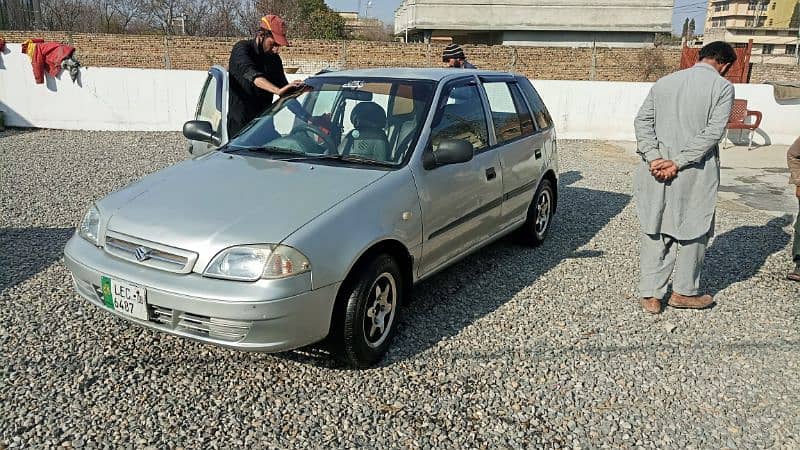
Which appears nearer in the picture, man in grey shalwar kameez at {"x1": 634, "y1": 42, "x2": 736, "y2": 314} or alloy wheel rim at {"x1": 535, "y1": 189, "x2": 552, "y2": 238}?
man in grey shalwar kameez at {"x1": 634, "y1": 42, "x2": 736, "y2": 314}

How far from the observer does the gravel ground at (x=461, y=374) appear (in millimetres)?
3021

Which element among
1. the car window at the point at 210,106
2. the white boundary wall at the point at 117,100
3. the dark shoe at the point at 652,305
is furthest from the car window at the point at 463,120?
the white boundary wall at the point at 117,100

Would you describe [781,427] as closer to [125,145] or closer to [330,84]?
[330,84]

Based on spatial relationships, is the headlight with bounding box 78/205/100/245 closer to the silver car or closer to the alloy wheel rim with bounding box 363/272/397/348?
the silver car

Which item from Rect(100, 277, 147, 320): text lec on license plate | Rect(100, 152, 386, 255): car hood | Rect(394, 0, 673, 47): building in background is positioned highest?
Rect(394, 0, 673, 47): building in background

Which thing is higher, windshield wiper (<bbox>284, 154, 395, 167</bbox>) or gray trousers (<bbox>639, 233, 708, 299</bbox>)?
windshield wiper (<bbox>284, 154, 395, 167</bbox>)

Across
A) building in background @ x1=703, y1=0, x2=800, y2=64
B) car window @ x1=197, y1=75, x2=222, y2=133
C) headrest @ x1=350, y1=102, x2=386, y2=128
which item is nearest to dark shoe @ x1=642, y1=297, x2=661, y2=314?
headrest @ x1=350, y1=102, x2=386, y2=128

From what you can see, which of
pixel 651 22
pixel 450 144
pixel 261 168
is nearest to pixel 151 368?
pixel 261 168

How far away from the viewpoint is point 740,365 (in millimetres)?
3846

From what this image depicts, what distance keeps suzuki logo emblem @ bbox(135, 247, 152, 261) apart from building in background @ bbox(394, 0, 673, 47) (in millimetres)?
37715

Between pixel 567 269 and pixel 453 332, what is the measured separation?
1774 millimetres

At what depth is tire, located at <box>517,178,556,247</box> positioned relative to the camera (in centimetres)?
570

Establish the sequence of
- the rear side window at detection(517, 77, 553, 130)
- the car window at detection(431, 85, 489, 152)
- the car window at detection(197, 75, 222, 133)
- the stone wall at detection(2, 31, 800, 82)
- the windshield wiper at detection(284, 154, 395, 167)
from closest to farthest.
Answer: the windshield wiper at detection(284, 154, 395, 167) → the car window at detection(431, 85, 489, 152) → the car window at detection(197, 75, 222, 133) → the rear side window at detection(517, 77, 553, 130) → the stone wall at detection(2, 31, 800, 82)

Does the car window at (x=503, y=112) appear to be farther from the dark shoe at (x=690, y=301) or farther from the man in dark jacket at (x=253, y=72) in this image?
the man in dark jacket at (x=253, y=72)
